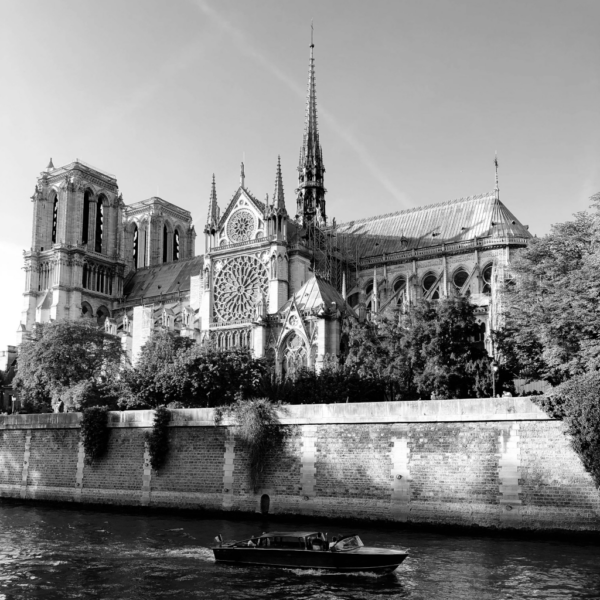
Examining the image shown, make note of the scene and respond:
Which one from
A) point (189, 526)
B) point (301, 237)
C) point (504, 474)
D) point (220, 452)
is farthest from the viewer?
point (301, 237)

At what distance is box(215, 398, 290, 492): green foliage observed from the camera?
31.9 m

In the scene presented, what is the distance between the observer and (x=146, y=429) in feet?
117

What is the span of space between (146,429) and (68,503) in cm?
551

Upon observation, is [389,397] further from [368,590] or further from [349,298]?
[349,298]

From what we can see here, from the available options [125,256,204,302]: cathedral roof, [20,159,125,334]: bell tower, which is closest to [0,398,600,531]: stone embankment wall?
[125,256,204,302]: cathedral roof

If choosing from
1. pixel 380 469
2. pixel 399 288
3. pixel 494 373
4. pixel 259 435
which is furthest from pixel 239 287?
pixel 380 469

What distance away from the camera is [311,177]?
3216 inches

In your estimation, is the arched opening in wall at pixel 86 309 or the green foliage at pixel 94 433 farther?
the arched opening in wall at pixel 86 309

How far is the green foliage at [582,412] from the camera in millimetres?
25625

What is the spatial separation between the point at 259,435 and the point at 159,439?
17.3 feet

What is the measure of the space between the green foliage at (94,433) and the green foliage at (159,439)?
2.96 meters

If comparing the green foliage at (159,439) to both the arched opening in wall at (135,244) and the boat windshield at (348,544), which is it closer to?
the boat windshield at (348,544)

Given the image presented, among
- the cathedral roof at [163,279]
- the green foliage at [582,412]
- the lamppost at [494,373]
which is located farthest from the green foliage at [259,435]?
the cathedral roof at [163,279]

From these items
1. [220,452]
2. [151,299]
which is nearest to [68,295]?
[151,299]
